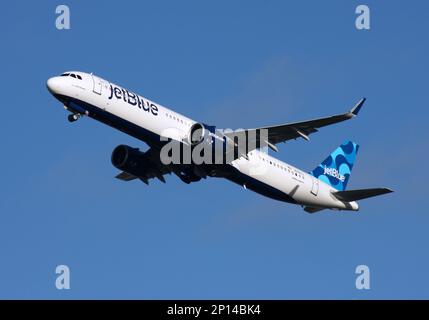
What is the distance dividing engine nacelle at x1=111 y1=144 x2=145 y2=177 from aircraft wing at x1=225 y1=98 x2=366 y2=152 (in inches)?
230

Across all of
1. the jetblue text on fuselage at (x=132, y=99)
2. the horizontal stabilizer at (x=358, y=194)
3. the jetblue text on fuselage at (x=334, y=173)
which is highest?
the jetblue text on fuselage at (x=132, y=99)

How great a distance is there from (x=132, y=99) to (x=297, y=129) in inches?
378

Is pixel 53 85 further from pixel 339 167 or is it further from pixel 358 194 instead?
pixel 339 167

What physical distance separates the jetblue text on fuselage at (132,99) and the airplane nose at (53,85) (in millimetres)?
2920

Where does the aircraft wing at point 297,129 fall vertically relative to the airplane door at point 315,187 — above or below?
above

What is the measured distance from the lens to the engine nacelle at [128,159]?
188 ft

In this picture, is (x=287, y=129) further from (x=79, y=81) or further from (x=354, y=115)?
(x=79, y=81)

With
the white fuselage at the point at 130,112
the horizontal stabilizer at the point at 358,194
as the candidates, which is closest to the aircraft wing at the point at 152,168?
the white fuselage at the point at 130,112

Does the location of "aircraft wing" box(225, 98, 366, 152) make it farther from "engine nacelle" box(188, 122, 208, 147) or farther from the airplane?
"engine nacelle" box(188, 122, 208, 147)

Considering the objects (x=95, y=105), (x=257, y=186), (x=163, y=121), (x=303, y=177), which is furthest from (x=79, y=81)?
(x=303, y=177)

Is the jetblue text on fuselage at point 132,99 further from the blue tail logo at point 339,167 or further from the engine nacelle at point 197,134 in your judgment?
the blue tail logo at point 339,167

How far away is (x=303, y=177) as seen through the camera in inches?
2415

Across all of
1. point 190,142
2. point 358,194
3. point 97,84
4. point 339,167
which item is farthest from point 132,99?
point 339,167

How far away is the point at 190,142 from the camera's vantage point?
53562 mm
